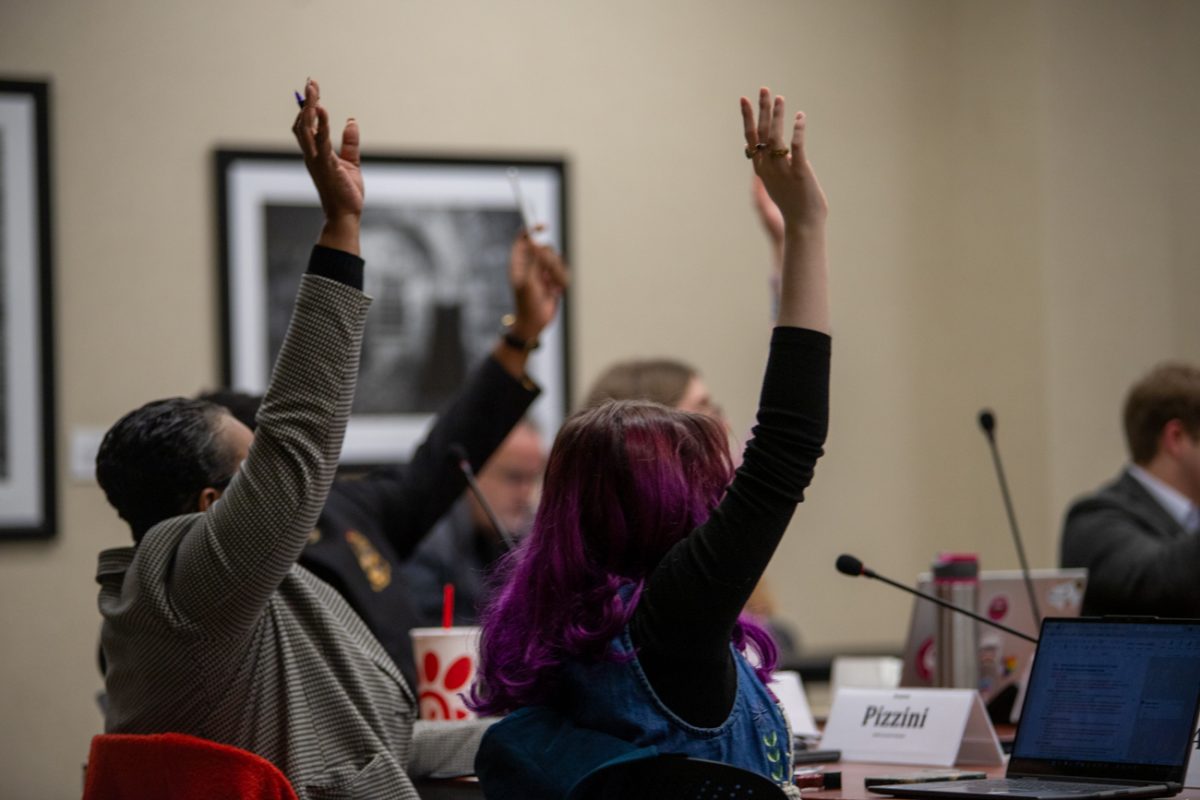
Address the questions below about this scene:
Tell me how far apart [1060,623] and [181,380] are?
2.57m

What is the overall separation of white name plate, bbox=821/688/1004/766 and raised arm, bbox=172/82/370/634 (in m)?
0.89

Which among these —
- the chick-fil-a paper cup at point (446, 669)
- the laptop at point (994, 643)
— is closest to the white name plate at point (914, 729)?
the laptop at point (994, 643)

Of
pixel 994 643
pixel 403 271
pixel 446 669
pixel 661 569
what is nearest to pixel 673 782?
pixel 661 569

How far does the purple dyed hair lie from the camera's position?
140 cm

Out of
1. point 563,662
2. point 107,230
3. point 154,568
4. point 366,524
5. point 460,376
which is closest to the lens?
point 563,662

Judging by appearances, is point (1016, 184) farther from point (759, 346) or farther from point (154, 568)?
point (154, 568)

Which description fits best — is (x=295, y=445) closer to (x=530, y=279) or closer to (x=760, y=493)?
(x=760, y=493)

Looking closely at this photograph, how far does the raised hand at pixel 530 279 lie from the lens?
8.09ft

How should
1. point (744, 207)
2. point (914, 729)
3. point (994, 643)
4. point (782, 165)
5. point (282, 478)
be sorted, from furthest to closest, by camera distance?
point (744, 207) → point (994, 643) → point (914, 729) → point (282, 478) → point (782, 165)

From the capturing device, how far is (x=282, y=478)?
1.55 meters

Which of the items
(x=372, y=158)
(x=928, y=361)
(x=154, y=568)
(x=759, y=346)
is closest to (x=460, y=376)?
(x=372, y=158)

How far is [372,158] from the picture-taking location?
389cm

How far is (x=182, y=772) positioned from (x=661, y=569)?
586mm

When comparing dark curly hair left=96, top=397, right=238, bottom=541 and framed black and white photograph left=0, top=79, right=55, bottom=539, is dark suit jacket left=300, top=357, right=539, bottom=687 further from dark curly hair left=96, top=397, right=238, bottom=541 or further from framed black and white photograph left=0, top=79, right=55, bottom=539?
framed black and white photograph left=0, top=79, right=55, bottom=539
